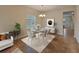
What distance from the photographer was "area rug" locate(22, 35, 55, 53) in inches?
78.6

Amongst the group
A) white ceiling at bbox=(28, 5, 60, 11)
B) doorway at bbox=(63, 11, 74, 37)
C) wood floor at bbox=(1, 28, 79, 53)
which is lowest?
wood floor at bbox=(1, 28, 79, 53)

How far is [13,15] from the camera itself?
198 centimetres

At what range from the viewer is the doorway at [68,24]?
6.63ft

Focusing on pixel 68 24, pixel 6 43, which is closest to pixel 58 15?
pixel 68 24

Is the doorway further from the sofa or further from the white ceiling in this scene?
the sofa

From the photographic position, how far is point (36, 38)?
2.10 meters

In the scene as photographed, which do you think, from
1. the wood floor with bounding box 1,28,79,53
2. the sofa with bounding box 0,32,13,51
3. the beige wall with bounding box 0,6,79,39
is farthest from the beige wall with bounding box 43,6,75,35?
the sofa with bounding box 0,32,13,51

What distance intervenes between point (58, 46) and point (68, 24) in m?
0.49

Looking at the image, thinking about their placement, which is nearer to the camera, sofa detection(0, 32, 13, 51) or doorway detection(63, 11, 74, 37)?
sofa detection(0, 32, 13, 51)

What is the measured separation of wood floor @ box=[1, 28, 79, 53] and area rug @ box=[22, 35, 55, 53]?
6 centimetres
